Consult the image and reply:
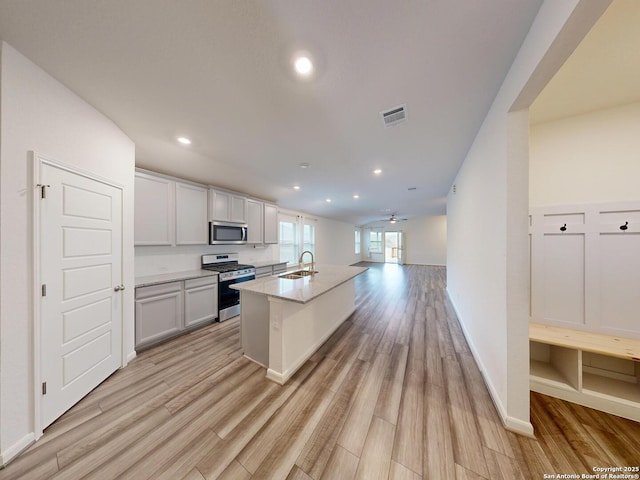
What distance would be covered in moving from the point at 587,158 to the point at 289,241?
5778 millimetres

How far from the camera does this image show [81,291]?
1.77 metres

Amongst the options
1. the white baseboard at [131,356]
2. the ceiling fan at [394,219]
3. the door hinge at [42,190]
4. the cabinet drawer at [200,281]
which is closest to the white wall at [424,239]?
the ceiling fan at [394,219]

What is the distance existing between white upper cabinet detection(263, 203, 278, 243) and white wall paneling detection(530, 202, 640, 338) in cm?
449

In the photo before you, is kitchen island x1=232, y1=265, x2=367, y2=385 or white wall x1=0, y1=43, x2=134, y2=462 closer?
white wall x1=0, y1=43, x2=134, y2=462

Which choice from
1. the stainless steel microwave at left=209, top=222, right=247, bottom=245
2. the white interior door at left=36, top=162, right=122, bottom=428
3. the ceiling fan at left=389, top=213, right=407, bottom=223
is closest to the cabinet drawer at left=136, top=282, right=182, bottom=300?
the white interior door at left=36, top=162, right=122, bottom=428

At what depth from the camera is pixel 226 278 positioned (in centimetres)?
354

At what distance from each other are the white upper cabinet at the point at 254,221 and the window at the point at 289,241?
1.31 metres

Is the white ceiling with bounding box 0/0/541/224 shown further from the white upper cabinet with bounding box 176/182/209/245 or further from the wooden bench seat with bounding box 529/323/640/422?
the wooden bench seat with bounding box 529/323/640/422

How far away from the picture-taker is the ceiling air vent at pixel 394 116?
181 cm

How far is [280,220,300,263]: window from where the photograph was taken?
613cm

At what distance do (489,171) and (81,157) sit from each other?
3.70 meters

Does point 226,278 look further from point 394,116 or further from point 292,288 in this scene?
point 394,116

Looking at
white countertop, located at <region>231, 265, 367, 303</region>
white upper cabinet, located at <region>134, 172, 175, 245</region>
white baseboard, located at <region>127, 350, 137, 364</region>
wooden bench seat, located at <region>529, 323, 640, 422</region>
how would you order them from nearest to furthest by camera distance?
wooden bench seat, located at <region>529, 323, 640, 422</region> < white countertop, located at <region>231, 265, 367, 303</region> < white baseboard, located at <region>127, 350, 137, 364</region> < white upper cabinet, located at <region>134, 172, 175, 245</region>

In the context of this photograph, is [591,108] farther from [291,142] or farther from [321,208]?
[321,208]
